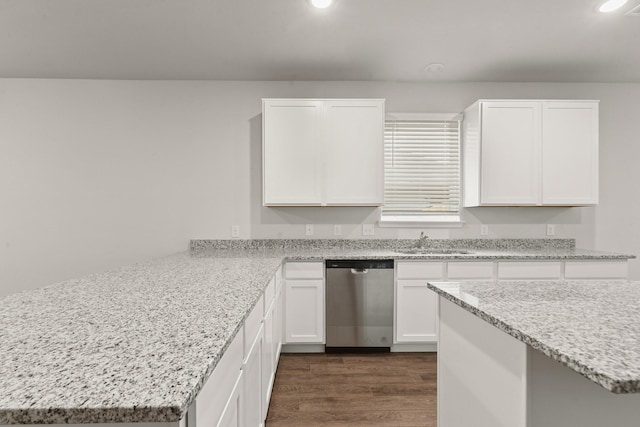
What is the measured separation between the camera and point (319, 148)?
3107 mm

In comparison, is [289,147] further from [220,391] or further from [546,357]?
[546,357]

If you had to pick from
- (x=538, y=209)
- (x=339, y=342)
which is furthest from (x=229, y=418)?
(x=538, y=209)

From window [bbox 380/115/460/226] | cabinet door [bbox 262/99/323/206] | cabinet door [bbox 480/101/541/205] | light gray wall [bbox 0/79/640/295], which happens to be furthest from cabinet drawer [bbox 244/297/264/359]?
cabinet door [bbox 480/101/541/205]

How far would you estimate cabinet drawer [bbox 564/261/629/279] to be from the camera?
9.46ft

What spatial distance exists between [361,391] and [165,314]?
1718 mm

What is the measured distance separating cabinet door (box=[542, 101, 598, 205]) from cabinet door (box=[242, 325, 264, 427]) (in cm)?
300

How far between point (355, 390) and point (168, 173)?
106 inches

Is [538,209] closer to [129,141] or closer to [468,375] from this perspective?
[468,375]

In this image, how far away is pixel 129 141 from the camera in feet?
11.2

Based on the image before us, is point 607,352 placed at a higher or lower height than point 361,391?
higher

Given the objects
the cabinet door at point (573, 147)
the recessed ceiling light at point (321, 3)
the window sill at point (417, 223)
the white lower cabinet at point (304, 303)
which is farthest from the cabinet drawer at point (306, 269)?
the cabinet door at point (573, 147)

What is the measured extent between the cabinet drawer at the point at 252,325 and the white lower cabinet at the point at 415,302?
1.56 metres

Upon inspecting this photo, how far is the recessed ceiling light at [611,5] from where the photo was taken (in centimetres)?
222

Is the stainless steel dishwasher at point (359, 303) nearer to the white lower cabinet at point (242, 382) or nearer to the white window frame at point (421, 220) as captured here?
the white window frame at point (421, 220)
